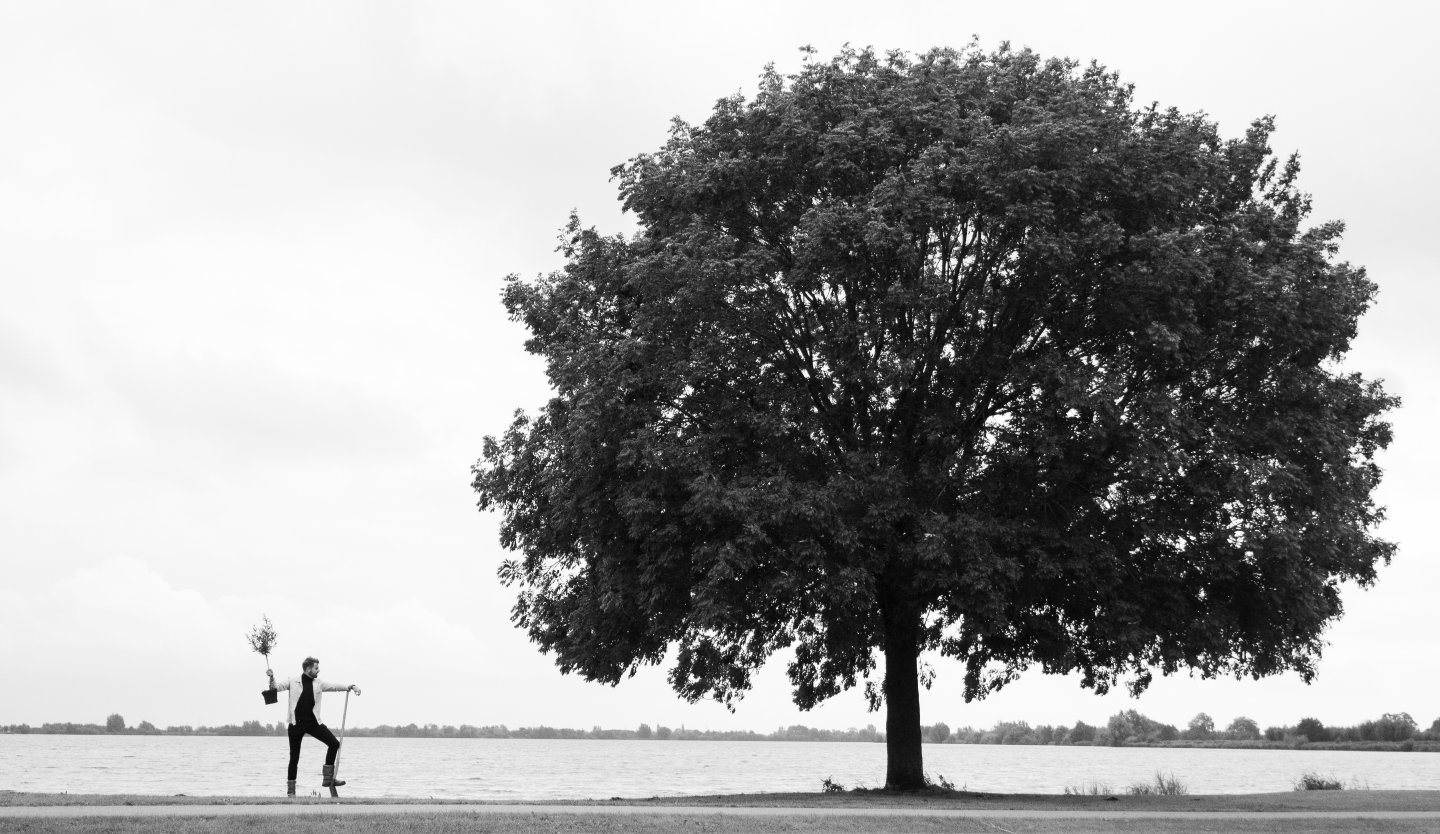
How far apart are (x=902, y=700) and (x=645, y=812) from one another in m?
8.94

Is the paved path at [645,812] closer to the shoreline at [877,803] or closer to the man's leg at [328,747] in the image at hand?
the shoreline at [877,803]

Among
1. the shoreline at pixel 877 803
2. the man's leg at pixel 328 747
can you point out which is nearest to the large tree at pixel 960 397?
the shoreline at pixel 877 803

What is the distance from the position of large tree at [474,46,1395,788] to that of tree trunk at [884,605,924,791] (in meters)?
0.07

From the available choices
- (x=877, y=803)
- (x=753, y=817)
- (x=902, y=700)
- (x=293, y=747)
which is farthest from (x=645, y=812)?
(x=902, y=700)

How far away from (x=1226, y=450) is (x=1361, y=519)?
524 centimetres

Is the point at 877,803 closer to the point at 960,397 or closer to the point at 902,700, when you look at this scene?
the point at 902,700

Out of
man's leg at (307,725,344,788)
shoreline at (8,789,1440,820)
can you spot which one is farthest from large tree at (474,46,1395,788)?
man's leg at (307,725,344,788)

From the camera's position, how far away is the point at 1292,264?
22203 mm

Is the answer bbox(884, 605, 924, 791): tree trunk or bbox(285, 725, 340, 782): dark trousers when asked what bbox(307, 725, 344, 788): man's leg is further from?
bbox(884, 605, 924, 791): tree trunk

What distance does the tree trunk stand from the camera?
2455 centimetres

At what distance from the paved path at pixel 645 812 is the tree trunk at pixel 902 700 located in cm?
507

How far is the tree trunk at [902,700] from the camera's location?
80.5 ft

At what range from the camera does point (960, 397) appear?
77.8 ft

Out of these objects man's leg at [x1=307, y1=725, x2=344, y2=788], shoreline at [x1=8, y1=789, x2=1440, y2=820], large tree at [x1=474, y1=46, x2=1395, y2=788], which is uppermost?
large tree at [x1=474, y1=46, x2=1395, y2=788]
